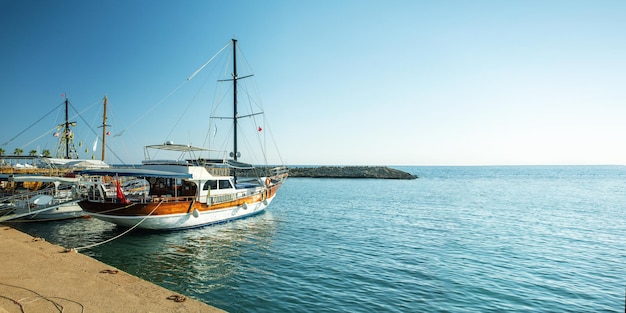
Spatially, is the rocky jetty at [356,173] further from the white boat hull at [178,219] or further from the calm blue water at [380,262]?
the white boat hull at [178,219]

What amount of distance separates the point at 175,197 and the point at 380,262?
40.6 ft

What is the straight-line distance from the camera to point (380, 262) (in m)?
13.5

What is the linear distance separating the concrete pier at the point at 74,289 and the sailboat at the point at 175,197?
6619mm

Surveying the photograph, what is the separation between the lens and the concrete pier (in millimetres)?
6703

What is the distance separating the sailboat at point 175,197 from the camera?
1727cm

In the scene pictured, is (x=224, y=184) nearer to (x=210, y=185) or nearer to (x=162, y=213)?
(x=210, y=185)

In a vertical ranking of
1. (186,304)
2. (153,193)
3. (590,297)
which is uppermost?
(153,193)

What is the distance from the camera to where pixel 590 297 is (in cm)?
1036

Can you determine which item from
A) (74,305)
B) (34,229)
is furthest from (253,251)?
(34,229)

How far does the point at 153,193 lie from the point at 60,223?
6782 mm

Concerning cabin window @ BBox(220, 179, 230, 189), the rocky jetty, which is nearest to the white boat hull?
cabin window @ BBox(220, 179, 230, 189)

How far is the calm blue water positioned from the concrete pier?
2083 millimetres

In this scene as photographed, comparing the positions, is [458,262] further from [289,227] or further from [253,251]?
[289,227]

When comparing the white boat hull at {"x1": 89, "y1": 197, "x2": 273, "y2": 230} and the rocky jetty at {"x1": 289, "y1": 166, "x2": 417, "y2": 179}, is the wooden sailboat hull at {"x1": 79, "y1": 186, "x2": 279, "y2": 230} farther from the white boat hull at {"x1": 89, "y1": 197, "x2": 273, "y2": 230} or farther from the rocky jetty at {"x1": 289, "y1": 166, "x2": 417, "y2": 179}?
the rocky jetty at {"x1": 289, "y1": 166, "x2": 417, "y2": 179}
